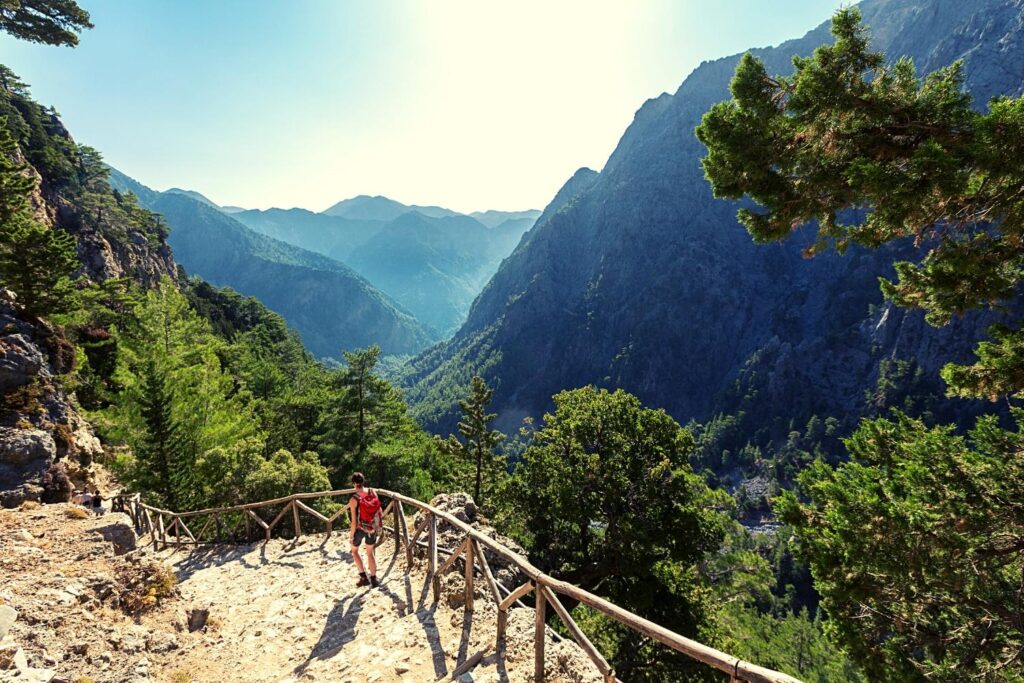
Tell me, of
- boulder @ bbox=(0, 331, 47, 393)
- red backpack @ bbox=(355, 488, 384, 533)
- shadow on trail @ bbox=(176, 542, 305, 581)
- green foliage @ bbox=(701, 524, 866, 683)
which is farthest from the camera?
green foliage @ bbox=(701, 524, 866, 683)

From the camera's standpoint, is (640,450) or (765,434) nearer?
(640,450)

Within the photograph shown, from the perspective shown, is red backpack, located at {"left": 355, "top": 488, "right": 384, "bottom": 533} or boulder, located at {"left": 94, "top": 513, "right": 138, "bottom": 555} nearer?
red backpack, located at {"left": 355, "top": 488, "right": 384, "bottom": 533}

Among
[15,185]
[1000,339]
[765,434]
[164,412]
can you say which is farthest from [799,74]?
[765,434]

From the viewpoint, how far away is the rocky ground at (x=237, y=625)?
20.4ft

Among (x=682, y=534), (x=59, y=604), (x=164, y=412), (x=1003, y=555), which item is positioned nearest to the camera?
(x=59, y=604)

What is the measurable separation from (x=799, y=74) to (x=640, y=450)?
15.1 meters

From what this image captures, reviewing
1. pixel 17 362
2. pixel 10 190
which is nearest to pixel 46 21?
pixel 10 190

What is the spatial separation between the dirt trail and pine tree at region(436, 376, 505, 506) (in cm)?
2203

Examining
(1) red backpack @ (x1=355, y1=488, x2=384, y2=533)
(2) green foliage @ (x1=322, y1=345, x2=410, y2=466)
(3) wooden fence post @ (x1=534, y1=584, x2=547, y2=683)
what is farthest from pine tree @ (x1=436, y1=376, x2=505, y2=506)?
(3) wooden fence post @ (x1=534, y1=584, x2=547, y2=683)

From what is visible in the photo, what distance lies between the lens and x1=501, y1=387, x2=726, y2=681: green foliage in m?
17.2

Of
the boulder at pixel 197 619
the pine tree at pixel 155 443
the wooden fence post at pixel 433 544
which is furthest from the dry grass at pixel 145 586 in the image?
the pine tree at pixel 155 443

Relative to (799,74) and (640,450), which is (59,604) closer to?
(799,74)

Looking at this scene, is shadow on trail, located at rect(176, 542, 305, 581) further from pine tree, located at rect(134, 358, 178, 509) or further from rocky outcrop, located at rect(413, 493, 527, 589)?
pine tree, located at rect(134, 358, 178, 509)

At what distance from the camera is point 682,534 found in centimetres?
1725
